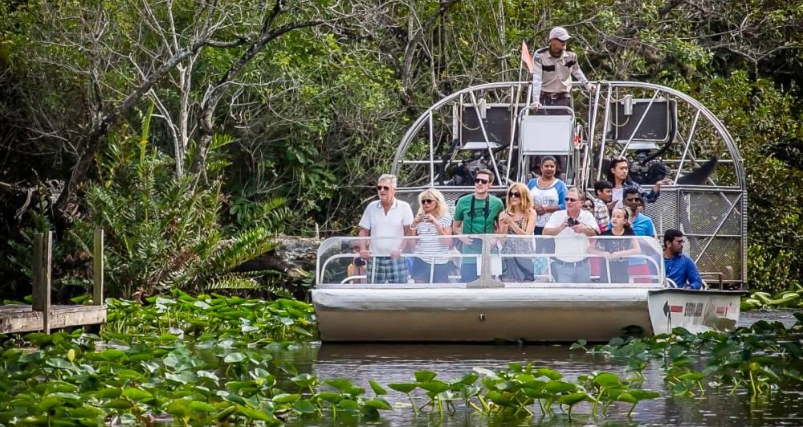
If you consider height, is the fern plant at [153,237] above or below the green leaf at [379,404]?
above

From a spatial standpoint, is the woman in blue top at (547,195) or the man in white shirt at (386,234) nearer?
the man in white shirt at (386,234)

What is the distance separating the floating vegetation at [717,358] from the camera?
398 inches

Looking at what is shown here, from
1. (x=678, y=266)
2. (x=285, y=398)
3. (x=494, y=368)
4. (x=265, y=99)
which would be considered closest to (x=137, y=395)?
(x=285, y=398)

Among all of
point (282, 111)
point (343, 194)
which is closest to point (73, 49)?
point (282, 111)

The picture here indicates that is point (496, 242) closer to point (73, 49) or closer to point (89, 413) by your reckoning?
point (89, 413)

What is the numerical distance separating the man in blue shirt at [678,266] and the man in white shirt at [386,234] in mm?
2660

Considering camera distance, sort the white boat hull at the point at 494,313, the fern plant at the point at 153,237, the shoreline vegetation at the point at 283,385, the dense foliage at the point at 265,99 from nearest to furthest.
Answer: the shoreline vegetation at the point at 283,385 → the white boat hull at the point at 494,313 → the fern plant at the point at 153,237 → the dense foliage at the point at 265,99

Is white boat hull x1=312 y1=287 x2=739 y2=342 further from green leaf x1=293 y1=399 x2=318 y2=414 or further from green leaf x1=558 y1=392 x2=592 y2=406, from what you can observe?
green leaf x1=293 y1=399 x2=318 y2=414

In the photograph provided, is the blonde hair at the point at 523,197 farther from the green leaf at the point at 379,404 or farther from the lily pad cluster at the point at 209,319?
the green leaf at the point at 379,404

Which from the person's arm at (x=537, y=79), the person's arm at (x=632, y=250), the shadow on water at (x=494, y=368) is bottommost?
the shadow on water at (x=494, y=368)

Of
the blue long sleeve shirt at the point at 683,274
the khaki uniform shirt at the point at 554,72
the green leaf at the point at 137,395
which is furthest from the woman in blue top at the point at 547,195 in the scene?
the green leaf at the point at 137,395

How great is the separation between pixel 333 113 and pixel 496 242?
11.9 metres

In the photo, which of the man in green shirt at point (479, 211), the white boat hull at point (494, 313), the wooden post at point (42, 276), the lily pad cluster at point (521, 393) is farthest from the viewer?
the man in green shirt at point (479, 211)

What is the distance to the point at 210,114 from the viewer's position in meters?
21.4
